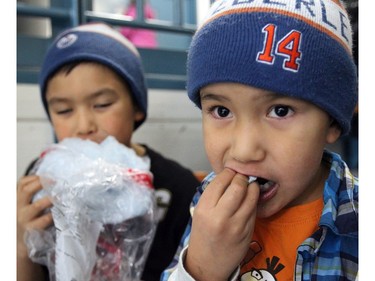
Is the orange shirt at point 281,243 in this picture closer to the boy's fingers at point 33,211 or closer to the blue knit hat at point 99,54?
the boy's fingers at point 33,211

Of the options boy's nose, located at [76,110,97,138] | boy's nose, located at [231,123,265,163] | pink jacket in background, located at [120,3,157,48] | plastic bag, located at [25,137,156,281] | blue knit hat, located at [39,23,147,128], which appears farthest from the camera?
pink jacket in background, located at [120,3,157,48]

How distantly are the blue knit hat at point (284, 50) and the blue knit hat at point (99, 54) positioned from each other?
2.36 feet

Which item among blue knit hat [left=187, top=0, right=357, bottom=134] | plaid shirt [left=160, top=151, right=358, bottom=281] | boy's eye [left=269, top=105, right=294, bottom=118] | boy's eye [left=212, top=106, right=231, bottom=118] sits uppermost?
blue knit hat [left=187, top=0, right=357, bottom=134]

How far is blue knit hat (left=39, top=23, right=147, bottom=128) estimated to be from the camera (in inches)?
60.1

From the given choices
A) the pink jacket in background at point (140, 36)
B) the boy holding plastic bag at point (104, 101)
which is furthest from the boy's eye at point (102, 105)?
the pink jacket in background at point (140, 36)

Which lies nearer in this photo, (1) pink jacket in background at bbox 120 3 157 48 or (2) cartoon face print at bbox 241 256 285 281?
(2) cartoon face print at bbox 241 256 285 281

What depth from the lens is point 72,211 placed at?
46.5 inches

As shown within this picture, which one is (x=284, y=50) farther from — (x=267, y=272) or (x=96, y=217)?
(x=96, y=217)

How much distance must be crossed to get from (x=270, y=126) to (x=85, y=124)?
766 millimetres

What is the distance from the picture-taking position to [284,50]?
82 centimetres

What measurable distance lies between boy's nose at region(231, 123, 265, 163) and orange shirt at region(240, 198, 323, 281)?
195 millimetres

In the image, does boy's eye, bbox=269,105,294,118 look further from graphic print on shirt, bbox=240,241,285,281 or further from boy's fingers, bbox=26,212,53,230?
boy's fingers, bbox=26,212,53,230

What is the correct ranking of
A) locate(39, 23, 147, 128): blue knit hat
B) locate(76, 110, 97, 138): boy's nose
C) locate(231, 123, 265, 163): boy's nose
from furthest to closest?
locate(39, 23, 147, 128): blue knit hat, locate(76, 110, 97, 138): boy's nose, locate(231, 123, 265, 163): boy's nose

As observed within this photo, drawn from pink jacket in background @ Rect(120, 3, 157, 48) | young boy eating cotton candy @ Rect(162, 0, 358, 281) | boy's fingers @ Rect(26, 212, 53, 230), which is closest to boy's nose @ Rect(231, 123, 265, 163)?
young boy eating cotton candy @ Rect(162, 0, 358, 281)
